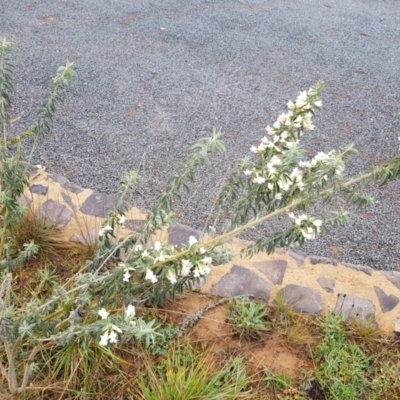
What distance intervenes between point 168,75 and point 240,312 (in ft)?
9.68

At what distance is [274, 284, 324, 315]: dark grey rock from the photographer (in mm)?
2539

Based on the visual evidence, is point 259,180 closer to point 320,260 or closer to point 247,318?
point 247,318

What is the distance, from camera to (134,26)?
551cm

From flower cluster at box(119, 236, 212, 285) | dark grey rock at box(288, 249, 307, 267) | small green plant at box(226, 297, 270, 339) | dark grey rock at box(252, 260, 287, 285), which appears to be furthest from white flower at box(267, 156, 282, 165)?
dark grey rock at box(288, 249, 307, 267)

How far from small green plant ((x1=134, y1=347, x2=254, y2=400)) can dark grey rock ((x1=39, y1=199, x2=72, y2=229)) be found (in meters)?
1.10

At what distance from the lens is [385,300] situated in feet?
8.74

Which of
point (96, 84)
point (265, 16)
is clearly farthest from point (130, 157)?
point (265, 16)

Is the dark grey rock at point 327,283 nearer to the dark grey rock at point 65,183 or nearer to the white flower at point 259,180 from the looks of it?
the white flower at point 259,180

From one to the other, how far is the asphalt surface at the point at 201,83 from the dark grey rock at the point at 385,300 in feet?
1.29

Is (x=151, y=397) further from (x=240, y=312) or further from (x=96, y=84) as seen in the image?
(x=96, y=84)

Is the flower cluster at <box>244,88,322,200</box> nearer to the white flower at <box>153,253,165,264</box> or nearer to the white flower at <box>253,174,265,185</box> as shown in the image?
the white flower at <box>253,174,265,185</box>

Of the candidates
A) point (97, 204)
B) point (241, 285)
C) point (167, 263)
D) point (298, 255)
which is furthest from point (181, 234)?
point (167, 263)

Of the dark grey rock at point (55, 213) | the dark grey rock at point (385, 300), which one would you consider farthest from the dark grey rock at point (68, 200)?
the dark grey rock at point (385, 300)

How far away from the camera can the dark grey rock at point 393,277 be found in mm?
2786
